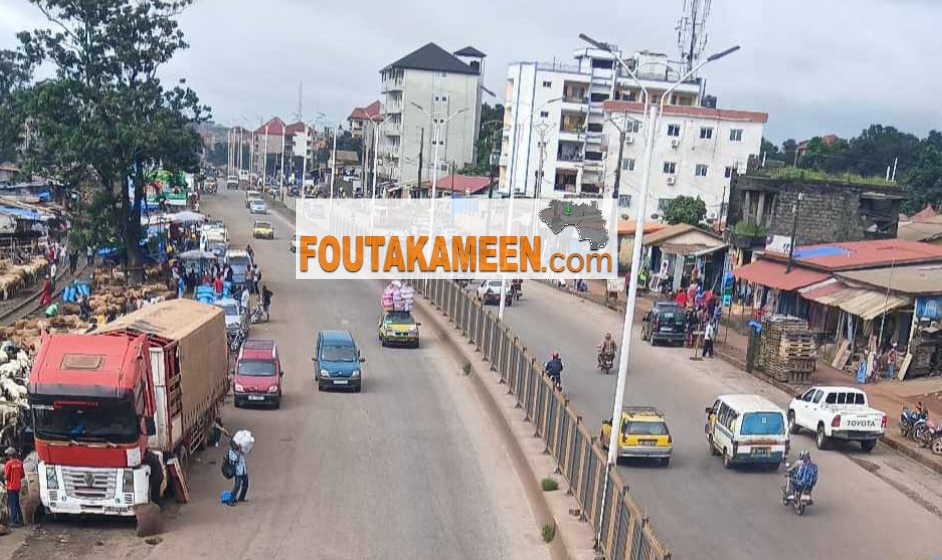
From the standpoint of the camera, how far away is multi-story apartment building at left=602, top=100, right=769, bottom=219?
7750cm

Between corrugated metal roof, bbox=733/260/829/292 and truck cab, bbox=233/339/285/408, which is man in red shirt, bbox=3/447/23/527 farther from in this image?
corrugated metal roof, bbox=733/260/829/292

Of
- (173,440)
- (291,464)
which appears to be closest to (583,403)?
(291,464)

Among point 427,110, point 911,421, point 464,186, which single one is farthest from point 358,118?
point 911,421

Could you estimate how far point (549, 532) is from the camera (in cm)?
1753

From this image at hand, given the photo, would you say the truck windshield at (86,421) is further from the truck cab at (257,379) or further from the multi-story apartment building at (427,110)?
the multi-story apartment building at (427,110)

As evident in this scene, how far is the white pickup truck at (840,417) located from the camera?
946 inches

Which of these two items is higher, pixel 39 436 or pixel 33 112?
pixel 33 112

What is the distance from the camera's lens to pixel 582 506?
17312 millimetres

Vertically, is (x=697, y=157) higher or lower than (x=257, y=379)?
higher

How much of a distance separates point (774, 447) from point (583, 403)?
748 cm

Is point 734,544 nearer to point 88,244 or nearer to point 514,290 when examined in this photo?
point 514,290

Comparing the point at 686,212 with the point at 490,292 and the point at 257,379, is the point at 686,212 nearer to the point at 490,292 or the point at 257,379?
the point at 490,292

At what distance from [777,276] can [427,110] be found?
79.5 m

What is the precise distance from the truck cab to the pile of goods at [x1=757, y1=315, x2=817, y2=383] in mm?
17436
